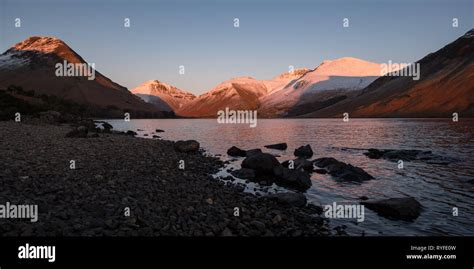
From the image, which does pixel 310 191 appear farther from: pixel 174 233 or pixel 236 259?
pixel 236 259

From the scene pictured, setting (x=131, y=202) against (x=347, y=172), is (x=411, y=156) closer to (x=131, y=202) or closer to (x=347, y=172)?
(x=347, y=172)

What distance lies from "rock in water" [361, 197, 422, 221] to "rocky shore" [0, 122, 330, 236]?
3327mm

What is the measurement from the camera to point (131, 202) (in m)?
15.0

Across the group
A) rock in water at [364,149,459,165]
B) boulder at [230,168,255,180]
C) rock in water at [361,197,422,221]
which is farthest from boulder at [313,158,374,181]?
rock in water at [364,149,459,165]

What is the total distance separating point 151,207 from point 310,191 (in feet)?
39.5

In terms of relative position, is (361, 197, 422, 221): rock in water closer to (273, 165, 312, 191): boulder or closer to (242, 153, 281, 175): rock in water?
(273, 165, 312, 191): boulder

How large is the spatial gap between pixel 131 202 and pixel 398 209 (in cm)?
1278

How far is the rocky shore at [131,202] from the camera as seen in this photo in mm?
11953

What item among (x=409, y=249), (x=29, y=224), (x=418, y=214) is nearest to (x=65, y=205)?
(x=29, y=224)

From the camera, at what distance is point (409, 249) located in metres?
9.59

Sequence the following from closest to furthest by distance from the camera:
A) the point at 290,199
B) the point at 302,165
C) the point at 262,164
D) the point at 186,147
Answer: the point at 290,199 → the point at 262,164 → the point at 302,165 → the point at 186,147

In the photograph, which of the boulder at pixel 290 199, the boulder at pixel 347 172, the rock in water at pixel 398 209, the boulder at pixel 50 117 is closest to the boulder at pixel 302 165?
the boulder at pixel 347 172

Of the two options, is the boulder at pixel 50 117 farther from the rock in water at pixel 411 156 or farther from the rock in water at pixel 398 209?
the rock in water at pixel 398 209

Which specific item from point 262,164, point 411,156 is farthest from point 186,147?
point 411,156
